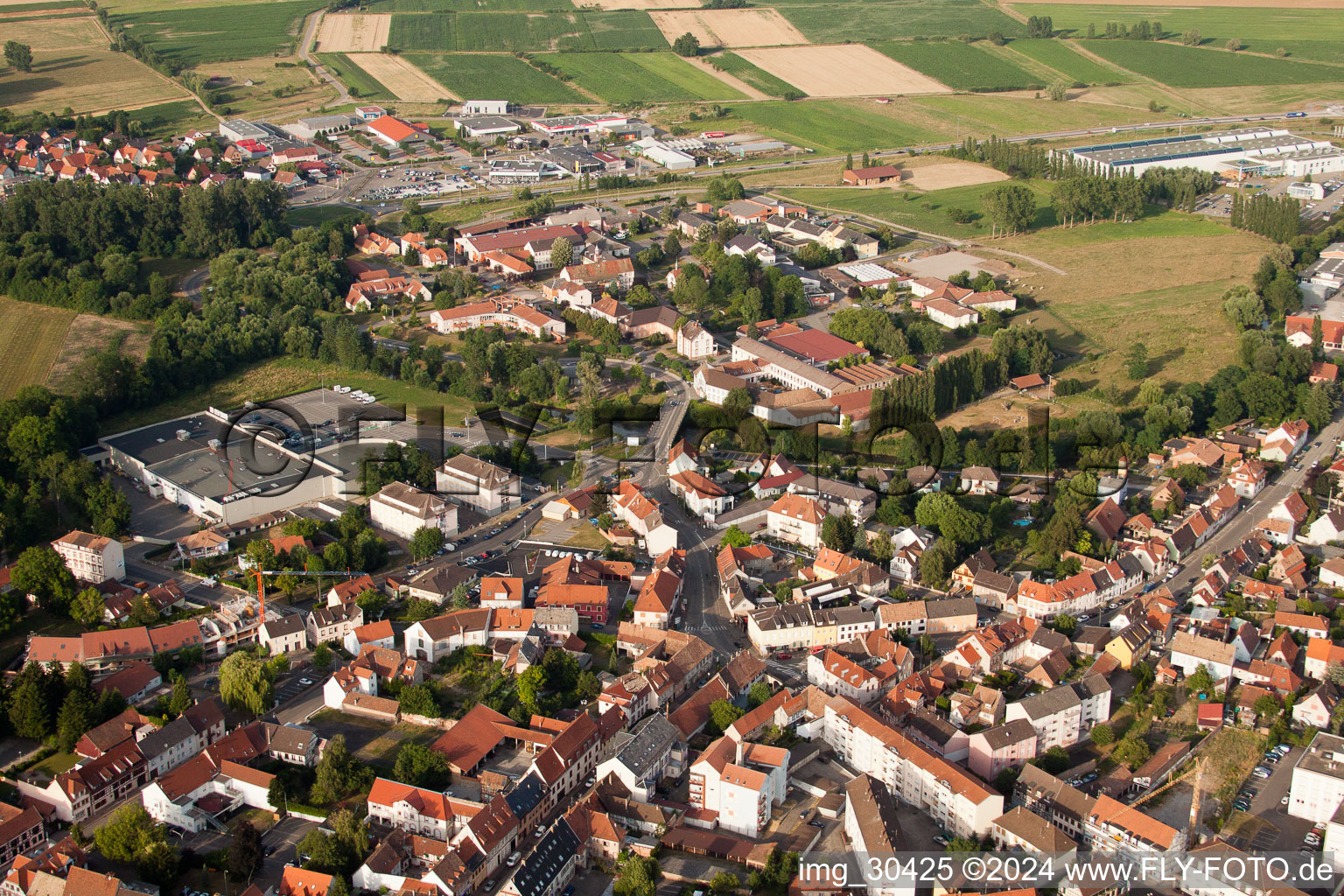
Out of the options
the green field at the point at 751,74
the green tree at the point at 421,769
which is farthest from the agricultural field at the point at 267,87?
the green tree at the point at 421,769

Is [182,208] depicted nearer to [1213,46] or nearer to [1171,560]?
[1171,560]

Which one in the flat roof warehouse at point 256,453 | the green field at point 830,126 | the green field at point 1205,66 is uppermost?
the green field at point 1205,66

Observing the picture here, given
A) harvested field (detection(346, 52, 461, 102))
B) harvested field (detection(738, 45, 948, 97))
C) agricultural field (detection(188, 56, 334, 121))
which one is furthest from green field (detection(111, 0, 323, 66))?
harvested field (detection(738, 45, 948, 97))

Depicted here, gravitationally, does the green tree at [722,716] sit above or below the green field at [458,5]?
below

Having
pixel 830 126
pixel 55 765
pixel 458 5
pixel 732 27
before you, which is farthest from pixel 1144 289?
pixel 458 5

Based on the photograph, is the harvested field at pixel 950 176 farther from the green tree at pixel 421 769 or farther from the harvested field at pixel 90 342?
the green tree at pixel 421 769

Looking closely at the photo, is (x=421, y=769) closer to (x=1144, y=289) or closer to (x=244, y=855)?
(x=244, y=855)

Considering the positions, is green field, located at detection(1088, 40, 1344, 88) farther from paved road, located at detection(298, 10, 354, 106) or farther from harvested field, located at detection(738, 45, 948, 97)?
paved road, located at detection(298, 10, 354, 106)
